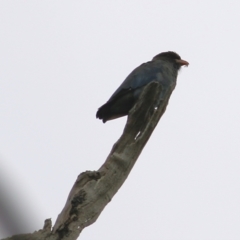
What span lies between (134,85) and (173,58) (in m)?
2.28

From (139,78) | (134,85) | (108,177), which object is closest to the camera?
(108,177)

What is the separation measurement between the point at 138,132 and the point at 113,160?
48cm

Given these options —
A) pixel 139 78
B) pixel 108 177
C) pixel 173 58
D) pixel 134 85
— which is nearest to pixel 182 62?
pixel 173 58

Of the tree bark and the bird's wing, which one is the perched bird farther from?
the tree bark

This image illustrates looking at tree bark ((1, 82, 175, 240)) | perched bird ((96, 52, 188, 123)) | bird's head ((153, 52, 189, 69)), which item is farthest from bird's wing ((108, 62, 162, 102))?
tree bark ((1, 82, 175, 240))

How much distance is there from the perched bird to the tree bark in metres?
1.99

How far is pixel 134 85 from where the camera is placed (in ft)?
20.9

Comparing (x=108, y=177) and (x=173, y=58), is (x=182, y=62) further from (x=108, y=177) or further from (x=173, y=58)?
(x=108, y=177)

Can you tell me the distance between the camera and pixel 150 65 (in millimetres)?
7352

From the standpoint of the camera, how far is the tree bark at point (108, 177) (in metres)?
2.75

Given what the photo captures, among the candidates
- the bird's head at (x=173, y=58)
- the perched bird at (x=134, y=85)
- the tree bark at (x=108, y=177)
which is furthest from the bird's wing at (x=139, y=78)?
the tree bark at (x=108, y=177)

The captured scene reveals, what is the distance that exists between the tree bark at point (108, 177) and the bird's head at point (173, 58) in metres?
4.19

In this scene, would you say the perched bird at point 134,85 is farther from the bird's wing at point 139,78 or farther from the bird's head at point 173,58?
the bird's head at point 173,58

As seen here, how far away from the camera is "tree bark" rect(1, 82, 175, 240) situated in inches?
108
